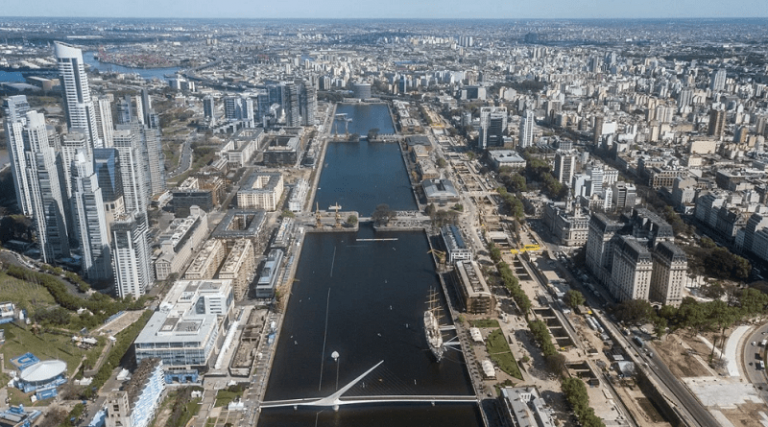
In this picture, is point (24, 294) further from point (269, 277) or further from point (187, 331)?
point (269, 277)

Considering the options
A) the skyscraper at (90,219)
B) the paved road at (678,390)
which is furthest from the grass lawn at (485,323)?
the skyscraper at (90,219)

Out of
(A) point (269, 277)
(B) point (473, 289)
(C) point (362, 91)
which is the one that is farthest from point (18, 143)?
(C) point (362, 91)

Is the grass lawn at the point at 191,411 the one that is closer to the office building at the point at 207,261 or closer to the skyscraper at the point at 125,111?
the office building at the point at 207,261

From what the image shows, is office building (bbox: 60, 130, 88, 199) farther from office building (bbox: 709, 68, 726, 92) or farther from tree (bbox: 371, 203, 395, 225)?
office building (bbox: 709, 68, 726, 92)

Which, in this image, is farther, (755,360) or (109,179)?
(109,179)

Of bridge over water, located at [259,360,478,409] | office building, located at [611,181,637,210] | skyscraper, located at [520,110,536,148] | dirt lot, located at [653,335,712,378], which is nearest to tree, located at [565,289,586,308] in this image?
dirt lot, located at [653,335,712,378]

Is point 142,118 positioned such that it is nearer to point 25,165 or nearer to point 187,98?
point 25,165
